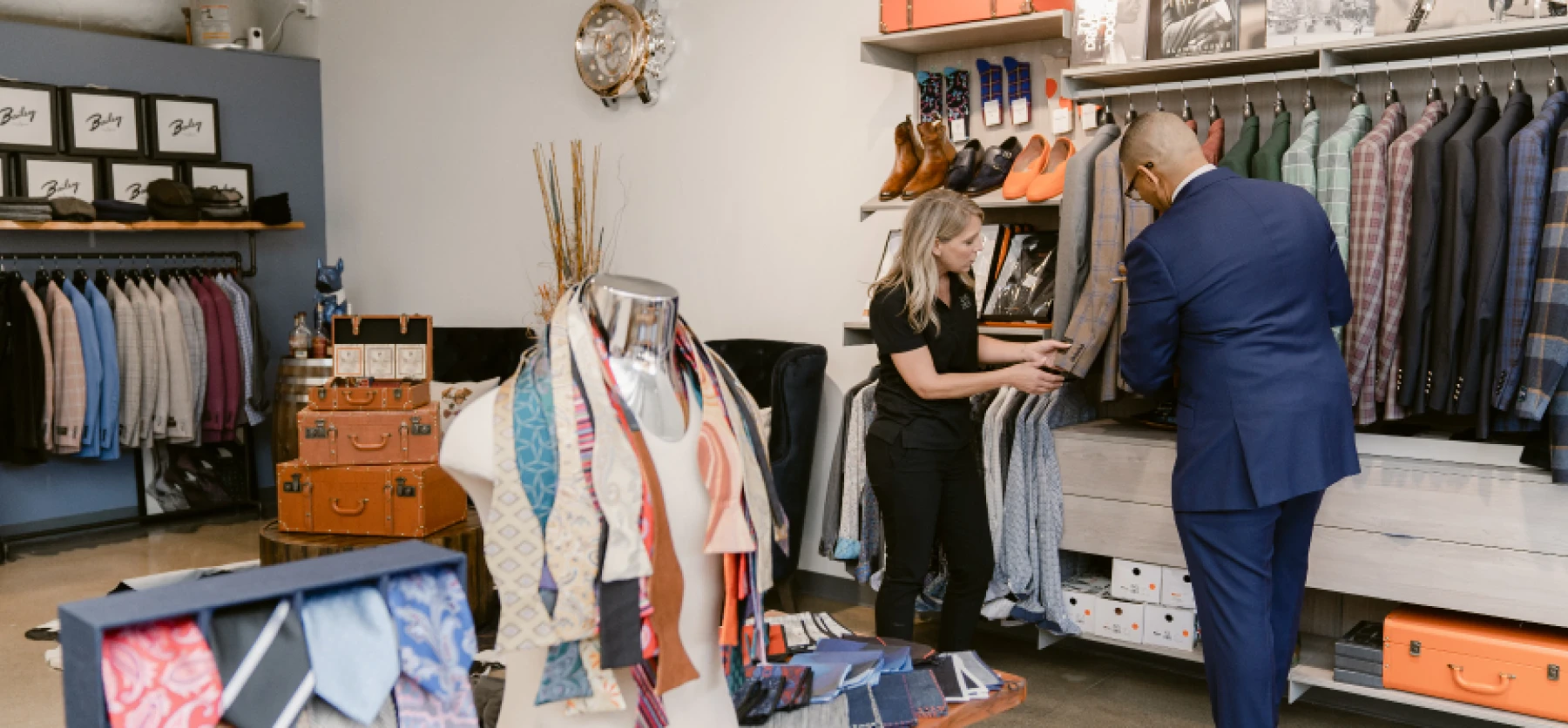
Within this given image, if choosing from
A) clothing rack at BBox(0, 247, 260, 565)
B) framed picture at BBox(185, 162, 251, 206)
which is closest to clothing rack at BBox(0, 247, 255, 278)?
clothing rack at BBox(0, 247, 260, 565)

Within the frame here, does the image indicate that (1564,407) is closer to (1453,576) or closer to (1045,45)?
(1453,576)

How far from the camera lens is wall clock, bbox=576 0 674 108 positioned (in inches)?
214

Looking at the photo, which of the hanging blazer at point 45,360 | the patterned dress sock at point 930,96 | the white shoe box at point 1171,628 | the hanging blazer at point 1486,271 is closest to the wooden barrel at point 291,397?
the hanging blazer at point 45,360

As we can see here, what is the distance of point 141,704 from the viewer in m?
1.42

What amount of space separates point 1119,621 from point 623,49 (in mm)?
3279

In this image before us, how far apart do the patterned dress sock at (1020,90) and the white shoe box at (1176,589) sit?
163cm

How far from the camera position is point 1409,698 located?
11.0 ft

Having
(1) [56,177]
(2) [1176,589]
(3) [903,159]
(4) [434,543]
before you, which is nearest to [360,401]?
(4) [434,543]

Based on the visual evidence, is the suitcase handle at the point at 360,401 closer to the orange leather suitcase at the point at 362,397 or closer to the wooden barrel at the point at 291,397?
the orange leather suitcase at the point at 362,397

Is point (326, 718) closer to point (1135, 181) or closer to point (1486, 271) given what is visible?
point (1135, 181)

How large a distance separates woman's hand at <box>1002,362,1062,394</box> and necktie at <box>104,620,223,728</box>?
2.35 metres

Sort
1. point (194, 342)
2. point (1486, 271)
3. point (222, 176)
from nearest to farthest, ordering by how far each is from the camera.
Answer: point (1486, 271) → point (194, 342) → point (222, 176)

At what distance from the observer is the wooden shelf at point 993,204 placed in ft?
12.9

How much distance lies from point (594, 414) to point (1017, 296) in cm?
245
